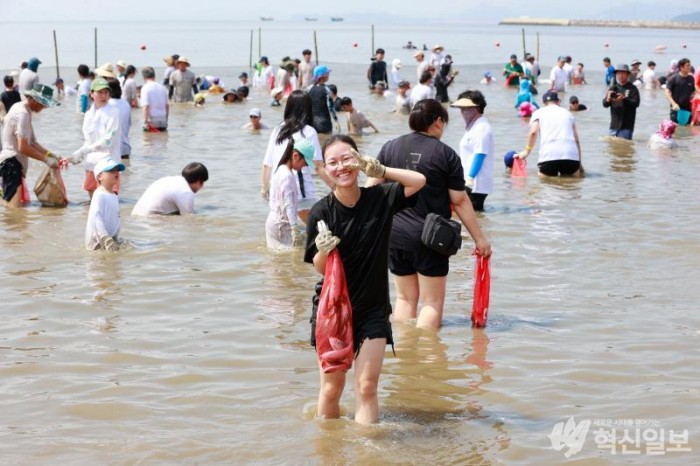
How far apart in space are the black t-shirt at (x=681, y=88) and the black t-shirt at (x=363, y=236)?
18.7 meters

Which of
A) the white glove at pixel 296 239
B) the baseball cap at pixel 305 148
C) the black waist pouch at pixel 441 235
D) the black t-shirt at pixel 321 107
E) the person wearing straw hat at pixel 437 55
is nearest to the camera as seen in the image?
the black waist pouch at pixel 441 235

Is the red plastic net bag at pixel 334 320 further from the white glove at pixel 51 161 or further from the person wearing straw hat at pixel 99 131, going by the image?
the white glove at pixel 51 161

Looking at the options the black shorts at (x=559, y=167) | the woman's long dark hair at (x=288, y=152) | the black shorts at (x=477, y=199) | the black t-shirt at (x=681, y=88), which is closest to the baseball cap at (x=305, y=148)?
the woman's long dark hair at (x=288, y=152)

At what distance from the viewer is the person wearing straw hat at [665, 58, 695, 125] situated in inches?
885

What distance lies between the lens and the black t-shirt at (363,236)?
519 centimetres

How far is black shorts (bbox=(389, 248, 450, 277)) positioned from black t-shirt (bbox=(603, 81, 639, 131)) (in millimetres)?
11765

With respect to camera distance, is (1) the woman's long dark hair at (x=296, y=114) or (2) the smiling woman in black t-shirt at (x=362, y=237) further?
(1) the woman's long dark hair at (x=296, y=114)

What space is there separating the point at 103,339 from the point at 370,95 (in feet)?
86.7

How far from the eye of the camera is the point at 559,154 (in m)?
14.9

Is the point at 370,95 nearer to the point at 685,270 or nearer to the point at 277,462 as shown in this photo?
→ the point at 685,270

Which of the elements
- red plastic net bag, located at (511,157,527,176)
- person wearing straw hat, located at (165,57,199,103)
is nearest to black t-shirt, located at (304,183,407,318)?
red plastic net bag, located at (511,157,527,176)

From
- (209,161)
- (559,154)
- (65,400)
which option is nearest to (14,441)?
(65,400)

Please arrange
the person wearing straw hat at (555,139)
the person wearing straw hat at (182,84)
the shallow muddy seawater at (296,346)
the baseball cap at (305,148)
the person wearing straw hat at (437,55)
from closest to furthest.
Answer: the shallow muddy seawater at (296,346) < the baseball cap at (305,148) < the person wearing straw hat at (555,139) < the person wearing straw hat at (182,84) < the person wearing straw hat at (437,55)

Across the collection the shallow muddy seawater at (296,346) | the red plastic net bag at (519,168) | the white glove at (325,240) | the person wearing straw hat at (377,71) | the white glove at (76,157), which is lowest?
the shallow muddy seawater at (296,346)
